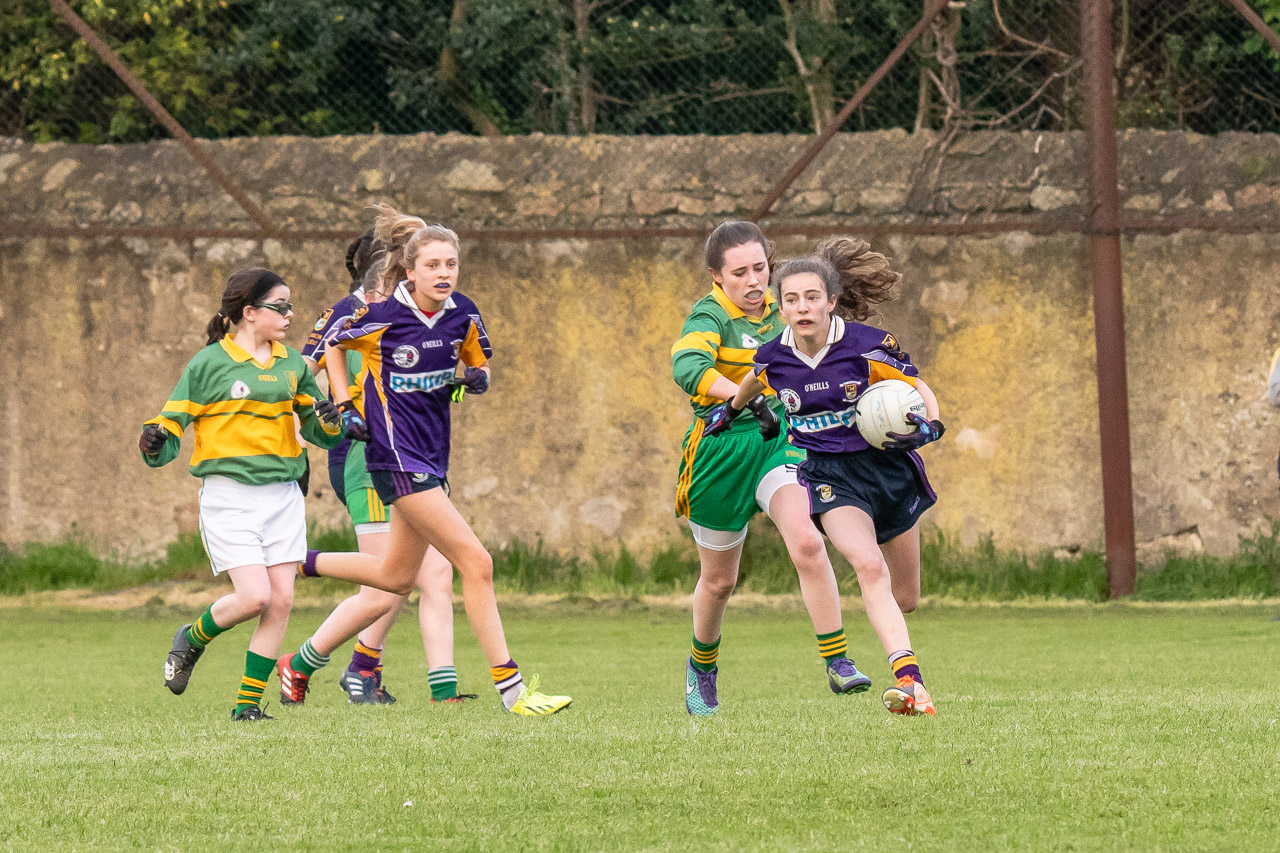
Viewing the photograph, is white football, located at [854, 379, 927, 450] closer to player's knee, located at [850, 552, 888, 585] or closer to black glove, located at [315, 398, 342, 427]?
player's knee, located at [850, 552, 888, 585]

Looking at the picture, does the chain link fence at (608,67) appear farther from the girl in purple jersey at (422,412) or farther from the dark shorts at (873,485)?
the dark shorts at (873,485)

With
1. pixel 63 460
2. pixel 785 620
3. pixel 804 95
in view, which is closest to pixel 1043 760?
pixel 785 620

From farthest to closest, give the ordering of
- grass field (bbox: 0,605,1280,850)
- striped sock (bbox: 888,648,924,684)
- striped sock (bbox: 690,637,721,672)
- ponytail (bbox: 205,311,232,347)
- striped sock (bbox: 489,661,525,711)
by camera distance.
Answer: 1. ponytail (bbox: 205,311,232,347)
2. striped sock (bbox: 690,637,721,672)
3. striped sock (bbox: 489,661,525,711)
4. striped sock (bbox: 888,648,924,684)
5. grass field (bbox: 0,605,1280,850)

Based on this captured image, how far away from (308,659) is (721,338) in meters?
2.04

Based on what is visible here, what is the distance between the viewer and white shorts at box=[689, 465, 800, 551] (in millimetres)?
5395

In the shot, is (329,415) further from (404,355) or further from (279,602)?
(279,602)

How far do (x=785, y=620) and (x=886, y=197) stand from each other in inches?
110

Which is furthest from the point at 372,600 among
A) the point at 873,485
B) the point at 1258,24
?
the point at 1258,24

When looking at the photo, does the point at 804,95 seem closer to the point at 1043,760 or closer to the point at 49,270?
the point at 49,270

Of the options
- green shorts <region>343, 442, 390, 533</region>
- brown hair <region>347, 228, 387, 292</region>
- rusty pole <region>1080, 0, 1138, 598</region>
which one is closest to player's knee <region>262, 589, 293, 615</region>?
green shorts <region>343, 442, 390, 533</region>

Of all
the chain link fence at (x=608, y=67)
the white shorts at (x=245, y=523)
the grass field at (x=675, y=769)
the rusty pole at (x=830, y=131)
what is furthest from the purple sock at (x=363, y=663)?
the chain link fence at (x=608, y=67)

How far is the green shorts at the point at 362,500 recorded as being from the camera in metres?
6.33

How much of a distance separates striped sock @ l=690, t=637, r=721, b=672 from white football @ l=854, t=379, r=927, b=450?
959 millimetres

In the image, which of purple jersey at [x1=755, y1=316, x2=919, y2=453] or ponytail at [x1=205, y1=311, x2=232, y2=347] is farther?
ponytail at [x1=205, y1=311, x2=232, y2=347]
